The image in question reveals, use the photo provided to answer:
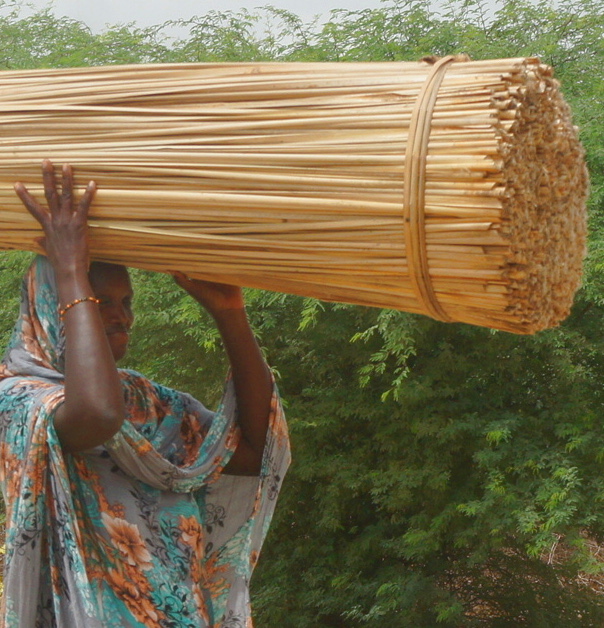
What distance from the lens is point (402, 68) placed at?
69.6 inches

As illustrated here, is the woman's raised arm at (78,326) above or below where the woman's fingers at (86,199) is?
below

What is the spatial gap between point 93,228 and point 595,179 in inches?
123

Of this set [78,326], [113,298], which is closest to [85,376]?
[78,326]

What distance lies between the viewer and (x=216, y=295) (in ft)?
7.53

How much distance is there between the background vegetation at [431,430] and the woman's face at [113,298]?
2.13m

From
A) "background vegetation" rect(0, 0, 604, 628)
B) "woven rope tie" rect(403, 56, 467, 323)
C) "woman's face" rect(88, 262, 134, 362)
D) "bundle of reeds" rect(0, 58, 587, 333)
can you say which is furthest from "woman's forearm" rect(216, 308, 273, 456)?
"background vegetation" rect(0, 0, 604, 628)

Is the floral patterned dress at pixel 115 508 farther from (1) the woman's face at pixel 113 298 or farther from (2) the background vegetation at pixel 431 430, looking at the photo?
(2) the background vegetation at pixel 431 430

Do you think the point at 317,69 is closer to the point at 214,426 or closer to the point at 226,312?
the point at 226,312

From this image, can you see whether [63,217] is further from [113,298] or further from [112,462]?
[112,462]

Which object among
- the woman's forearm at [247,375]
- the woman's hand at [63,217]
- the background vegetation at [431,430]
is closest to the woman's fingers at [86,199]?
the woman's hand at [63,217]

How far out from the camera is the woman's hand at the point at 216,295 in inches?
88.3

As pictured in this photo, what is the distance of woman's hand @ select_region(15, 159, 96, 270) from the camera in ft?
6.28

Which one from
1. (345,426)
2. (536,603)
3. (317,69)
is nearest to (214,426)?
(317,69)

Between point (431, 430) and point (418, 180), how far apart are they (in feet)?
9.71
